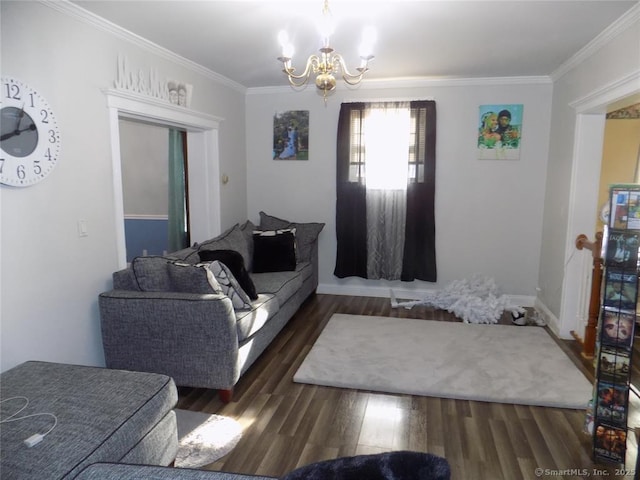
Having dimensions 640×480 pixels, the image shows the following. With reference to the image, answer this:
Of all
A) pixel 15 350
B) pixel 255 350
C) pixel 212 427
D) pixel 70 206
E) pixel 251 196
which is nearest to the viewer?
pixel 15 350

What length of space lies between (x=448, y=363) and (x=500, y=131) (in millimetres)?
2805

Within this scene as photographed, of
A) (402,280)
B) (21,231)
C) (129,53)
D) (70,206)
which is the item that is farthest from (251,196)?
(21,231)

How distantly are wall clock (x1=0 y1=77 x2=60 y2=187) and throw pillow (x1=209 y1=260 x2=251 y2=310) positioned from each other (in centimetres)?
119

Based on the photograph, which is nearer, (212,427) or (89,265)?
(212,427)

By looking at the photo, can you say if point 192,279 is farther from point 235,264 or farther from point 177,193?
point 177,193

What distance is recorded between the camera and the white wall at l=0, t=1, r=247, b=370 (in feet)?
7.70

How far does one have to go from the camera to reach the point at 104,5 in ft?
8.82

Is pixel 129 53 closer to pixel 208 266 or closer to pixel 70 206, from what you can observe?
pixel 70 206

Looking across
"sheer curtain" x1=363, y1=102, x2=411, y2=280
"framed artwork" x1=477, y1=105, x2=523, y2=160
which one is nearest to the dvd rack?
"framed artwork" x1=477, y1=105, x2=523, y2=160

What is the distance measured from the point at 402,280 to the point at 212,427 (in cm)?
315

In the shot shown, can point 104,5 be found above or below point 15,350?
above

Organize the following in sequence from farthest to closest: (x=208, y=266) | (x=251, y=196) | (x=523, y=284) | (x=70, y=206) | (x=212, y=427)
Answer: (x=251, y=196)
(x=523, y=284)
(x=208, y=266)
(x=70, y=206)
(x=212, y=427)

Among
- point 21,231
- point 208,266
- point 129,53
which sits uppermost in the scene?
point 129,53

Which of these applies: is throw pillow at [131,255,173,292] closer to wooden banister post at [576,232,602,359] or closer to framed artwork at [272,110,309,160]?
framed artwork at [272,110,309,160]
